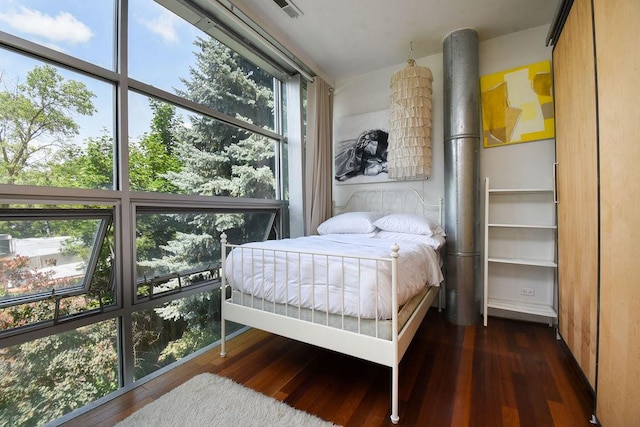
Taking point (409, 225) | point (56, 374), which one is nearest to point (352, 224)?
point (409, 225)

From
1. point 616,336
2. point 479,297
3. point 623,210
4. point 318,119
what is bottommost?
point 479,297

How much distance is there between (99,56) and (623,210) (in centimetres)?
279

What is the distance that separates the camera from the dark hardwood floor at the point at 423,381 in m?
1.37

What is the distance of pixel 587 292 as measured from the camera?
146cm

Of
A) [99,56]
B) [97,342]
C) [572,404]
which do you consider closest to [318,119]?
[99,56]

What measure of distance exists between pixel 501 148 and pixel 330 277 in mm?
2281

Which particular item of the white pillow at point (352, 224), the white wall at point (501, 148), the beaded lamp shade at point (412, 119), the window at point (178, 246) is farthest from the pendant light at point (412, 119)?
the window at point (178, 246)

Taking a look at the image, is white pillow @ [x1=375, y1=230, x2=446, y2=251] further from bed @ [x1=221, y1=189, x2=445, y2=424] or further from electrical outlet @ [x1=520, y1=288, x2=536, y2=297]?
electrical outlet @ [x1=520, y1=288, x2=536, y2=297]

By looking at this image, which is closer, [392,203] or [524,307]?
[524,307]

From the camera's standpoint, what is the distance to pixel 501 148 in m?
2.63

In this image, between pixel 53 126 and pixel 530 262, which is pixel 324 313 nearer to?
pixel 53 126

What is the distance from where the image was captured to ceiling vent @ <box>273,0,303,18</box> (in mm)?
2225

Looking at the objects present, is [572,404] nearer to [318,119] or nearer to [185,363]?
[185,363]

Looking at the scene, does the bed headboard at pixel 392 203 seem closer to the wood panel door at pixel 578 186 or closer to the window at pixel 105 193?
the wood panel door at pixel 578 186
